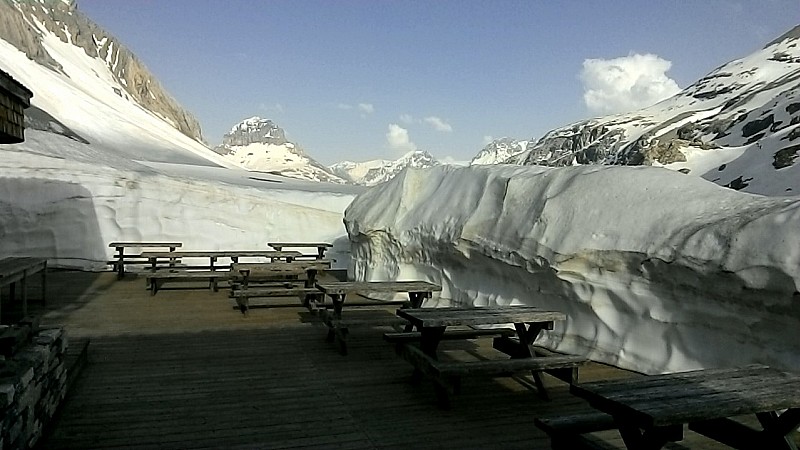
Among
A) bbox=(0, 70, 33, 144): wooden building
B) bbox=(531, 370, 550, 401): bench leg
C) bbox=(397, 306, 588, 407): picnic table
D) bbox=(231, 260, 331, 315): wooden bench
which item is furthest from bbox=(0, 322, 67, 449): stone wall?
bbox=(231, 260, 331, 315): wooden bench

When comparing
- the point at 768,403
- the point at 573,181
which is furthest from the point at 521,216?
the point at 768,403

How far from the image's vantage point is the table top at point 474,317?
16.1 feet

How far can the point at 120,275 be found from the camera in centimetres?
1348

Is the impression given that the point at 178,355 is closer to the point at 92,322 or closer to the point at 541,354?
the point at 92,322

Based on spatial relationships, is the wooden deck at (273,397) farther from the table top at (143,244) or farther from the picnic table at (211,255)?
the table top at (143,244)

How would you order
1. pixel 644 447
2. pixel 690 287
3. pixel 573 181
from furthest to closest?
pixel 573 181
pixel 690 287
pixel 644 447

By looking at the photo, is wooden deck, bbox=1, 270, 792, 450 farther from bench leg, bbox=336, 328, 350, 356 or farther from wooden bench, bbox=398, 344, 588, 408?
wooden bench, bbox=398, 344, 588, 408

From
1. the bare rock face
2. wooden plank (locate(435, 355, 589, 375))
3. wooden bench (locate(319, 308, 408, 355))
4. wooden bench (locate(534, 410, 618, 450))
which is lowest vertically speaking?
wooden bench (locate(319, 308, 408, 355))

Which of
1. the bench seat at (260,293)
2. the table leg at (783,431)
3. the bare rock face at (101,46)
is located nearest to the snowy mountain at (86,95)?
the bare rock face at (101,46)

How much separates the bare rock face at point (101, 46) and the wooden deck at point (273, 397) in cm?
4901

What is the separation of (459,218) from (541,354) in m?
3.60

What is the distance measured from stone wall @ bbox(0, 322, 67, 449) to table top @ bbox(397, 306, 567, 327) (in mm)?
2616

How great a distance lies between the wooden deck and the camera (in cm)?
408

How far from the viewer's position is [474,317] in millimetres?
5109
